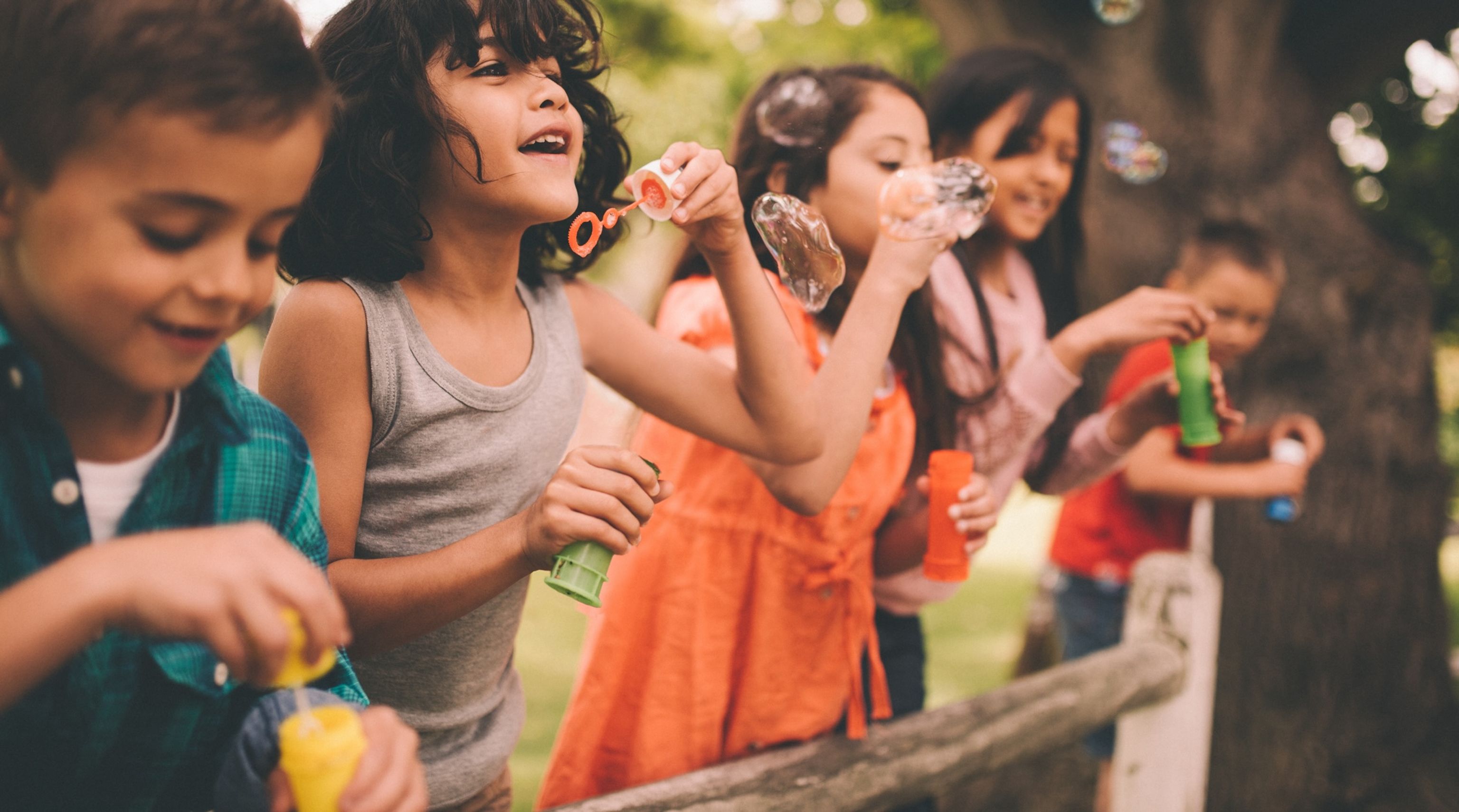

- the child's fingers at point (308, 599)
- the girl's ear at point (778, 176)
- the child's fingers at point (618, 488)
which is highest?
the girl's ear at point (778, 176)

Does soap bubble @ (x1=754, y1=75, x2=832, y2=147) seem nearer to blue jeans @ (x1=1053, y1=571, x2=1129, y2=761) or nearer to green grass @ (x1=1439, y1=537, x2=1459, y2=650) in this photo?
blue jeans @ (x1=1053, y1=571, x2=1129, y2=761)

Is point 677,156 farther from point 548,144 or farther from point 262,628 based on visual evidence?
point 262,628

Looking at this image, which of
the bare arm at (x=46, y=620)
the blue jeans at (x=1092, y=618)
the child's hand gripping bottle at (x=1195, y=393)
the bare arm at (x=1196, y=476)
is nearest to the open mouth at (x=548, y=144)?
the bare arm at (x=46, y=620)

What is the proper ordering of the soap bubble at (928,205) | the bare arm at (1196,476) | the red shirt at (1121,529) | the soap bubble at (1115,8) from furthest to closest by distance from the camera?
the soap bubble at (1115,8), the red shirt at (1121,529), the bare arm at (1196,476), the soap bubble at (928,205)

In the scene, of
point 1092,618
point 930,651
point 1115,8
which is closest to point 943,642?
point 930,651

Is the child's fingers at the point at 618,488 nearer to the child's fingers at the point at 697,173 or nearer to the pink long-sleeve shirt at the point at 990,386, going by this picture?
the child's fingers at the point at 697,173

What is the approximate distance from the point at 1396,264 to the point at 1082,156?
2292 mm

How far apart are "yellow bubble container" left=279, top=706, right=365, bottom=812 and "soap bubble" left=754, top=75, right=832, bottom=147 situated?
51.7 inches

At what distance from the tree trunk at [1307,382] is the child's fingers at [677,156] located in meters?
3.06

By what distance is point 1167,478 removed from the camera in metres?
2.74

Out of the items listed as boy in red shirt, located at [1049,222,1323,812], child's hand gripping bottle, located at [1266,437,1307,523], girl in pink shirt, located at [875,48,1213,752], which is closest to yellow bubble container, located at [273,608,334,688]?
girl in pink shirt, located at [875,48,1213,752]

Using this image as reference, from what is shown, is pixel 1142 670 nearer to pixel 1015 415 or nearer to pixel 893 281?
pixel 1015 415

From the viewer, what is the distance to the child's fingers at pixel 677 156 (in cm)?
128

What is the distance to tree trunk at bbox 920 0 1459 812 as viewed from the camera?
12.4 feet
